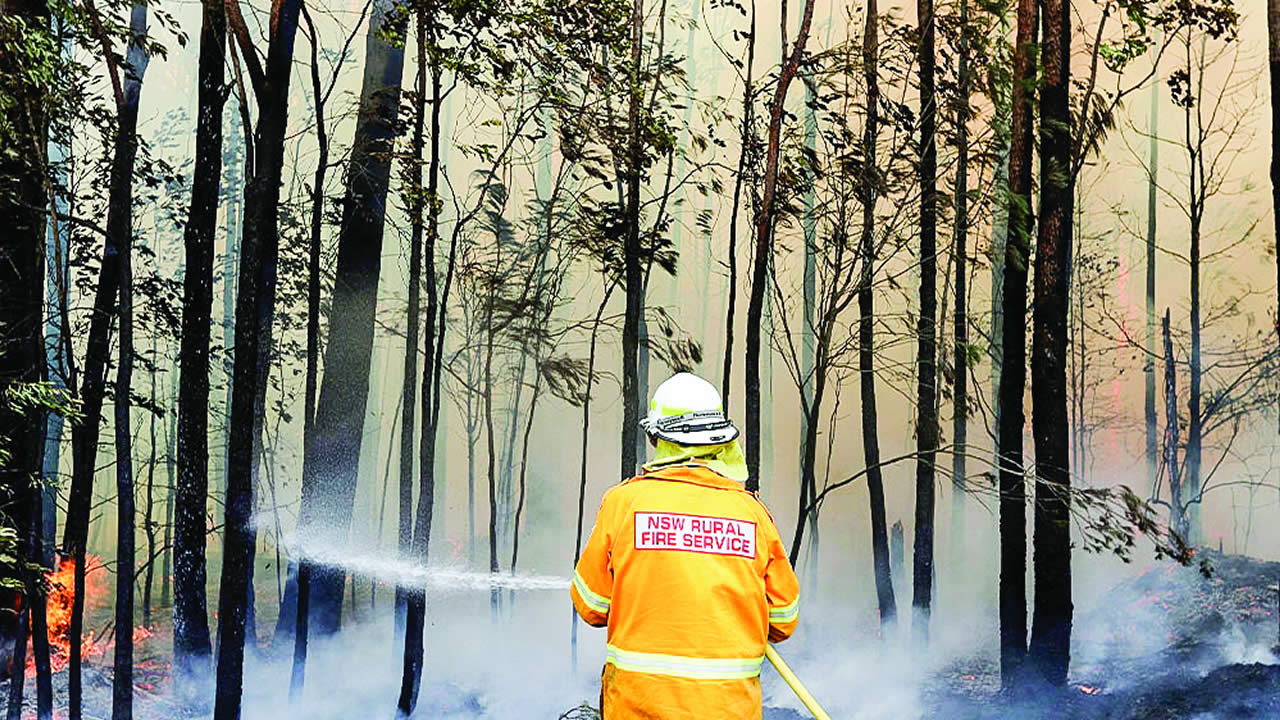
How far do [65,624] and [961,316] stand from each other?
4.52 m

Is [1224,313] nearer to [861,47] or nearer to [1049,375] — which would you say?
[1049,375]

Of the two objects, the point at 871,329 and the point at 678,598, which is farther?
the point at 871,329

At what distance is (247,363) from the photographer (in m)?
5.09

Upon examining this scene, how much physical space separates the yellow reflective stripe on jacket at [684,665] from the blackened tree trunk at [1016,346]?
131 inches

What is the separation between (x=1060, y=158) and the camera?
5578mm

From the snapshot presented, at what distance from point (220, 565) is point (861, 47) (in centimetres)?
401

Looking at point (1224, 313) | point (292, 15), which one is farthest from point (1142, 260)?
point (292, 15)

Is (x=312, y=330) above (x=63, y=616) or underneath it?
above

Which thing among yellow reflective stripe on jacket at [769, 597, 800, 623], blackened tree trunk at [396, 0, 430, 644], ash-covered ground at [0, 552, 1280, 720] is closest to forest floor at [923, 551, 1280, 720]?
ash-covered ground at [0, 552, 1280, 720]

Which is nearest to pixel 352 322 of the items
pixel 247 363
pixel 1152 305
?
pixel 247 363

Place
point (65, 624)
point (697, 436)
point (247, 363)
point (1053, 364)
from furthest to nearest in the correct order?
1. point (1053, 364)
2. point (65, 624)
3. point (247, 363)
4. point (697, 436)

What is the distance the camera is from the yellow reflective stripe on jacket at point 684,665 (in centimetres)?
252

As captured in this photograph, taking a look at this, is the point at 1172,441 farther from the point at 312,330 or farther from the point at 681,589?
the point at 312,330

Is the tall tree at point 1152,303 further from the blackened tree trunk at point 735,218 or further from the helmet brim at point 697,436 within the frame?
the helmet brim at point 697,436
